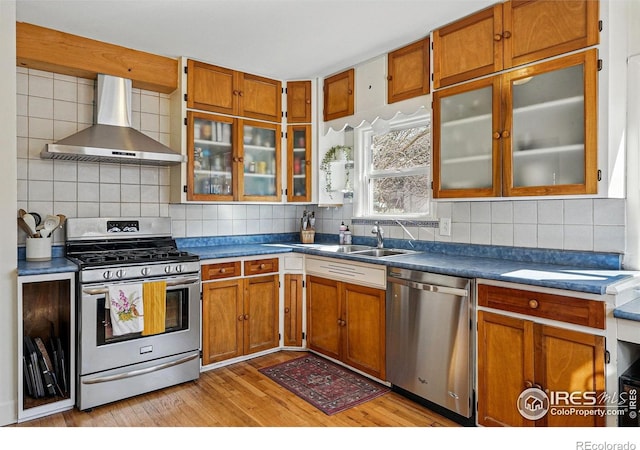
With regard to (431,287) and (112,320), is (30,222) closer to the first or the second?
(112,320)

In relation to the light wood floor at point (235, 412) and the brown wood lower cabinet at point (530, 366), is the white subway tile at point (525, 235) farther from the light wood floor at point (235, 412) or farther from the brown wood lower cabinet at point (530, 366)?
the light wood floor at point (235, 412)

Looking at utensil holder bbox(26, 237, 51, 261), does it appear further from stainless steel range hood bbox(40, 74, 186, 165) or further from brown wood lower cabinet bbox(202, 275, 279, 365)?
brown wood lower cabinet bbox(202, 275, 279, 365)

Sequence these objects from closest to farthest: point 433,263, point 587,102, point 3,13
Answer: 1. point 587,102
2. point 3,13
3. point 433,263

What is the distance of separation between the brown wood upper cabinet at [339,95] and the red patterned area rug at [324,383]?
2.05m

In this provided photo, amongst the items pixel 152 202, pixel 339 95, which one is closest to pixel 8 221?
pixel 152 202

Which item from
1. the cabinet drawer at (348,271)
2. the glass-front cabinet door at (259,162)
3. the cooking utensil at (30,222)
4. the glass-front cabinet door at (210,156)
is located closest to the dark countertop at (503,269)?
the cabinet drawer at (348,271)

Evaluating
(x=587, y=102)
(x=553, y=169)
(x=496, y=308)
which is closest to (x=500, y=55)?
(x=587, y=102)

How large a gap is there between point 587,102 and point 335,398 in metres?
2.20

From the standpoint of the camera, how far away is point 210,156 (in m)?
3.43

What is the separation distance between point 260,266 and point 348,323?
0.85 metres

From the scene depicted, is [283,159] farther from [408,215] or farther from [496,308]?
[496,308]

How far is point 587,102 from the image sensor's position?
206 cm

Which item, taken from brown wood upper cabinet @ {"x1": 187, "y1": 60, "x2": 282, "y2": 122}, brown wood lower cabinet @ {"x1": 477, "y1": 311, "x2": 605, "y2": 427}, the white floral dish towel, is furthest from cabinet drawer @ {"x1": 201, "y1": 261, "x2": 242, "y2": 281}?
brown wood lower cabinet @ {"x1": 477, "y1": 311, "x2": 605, "y2": 427}

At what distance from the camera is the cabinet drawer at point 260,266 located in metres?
3.30
